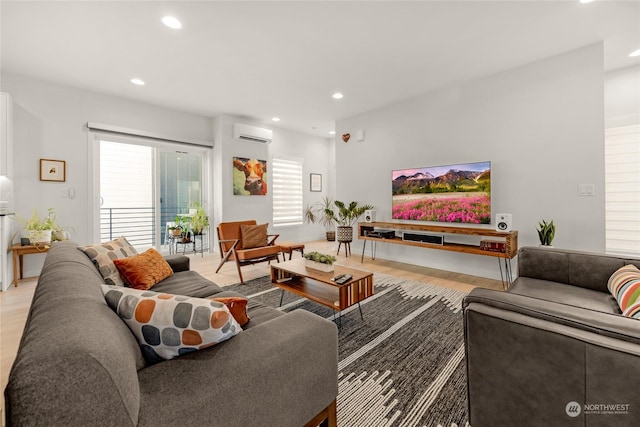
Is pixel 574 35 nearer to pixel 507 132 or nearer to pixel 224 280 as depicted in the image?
pixel 507 132

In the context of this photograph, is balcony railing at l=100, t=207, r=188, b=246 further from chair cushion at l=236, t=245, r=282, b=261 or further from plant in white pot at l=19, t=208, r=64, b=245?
chair cushion at l=236, t=245, r=282, b=261

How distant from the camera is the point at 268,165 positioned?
20.5 feet

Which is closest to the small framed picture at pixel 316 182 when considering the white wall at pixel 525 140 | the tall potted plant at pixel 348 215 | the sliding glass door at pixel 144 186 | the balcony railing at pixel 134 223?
the tall potted plant at pixel 348 215

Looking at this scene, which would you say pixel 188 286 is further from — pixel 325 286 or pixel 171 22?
pixel 171 22

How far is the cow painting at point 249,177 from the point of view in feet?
18.4

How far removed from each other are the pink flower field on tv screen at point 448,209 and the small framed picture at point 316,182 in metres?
2.99

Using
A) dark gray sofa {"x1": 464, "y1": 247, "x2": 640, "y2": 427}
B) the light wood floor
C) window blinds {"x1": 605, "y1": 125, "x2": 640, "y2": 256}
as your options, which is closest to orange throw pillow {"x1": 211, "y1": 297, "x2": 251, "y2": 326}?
dark gray sofa {"x1": 464, "y1": 247, "x2": 640, "y2": 427}

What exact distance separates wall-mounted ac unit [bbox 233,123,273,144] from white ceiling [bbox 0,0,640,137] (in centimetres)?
122

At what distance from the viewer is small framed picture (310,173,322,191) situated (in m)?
7.30

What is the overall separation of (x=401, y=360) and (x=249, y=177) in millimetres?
4754

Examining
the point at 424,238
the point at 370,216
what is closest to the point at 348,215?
the point at 370,216

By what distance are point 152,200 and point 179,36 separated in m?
3.14

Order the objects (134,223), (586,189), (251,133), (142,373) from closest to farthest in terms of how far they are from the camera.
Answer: (142,373)
(586,189)
(134,223)
(251,133)

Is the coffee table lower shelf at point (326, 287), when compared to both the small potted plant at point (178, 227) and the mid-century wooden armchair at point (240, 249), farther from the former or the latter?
the small potted plant at point (178, 227)
